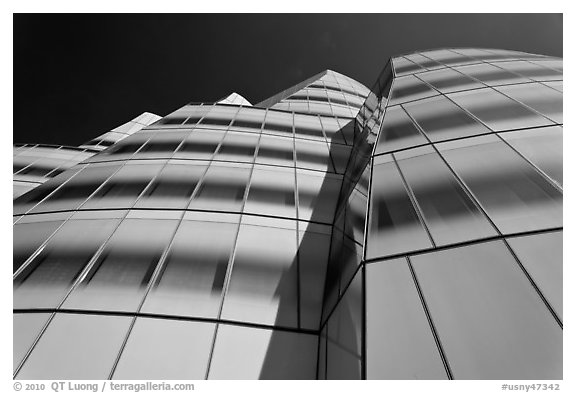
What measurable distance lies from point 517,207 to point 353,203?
4664mm

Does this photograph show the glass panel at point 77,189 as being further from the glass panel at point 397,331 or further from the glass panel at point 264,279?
the glass panel at point 397,331

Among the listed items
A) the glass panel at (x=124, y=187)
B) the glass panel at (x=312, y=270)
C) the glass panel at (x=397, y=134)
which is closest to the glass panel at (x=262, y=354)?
the glass panel at (x=312, y=270)

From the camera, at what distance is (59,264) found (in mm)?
10180

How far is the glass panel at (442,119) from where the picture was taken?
11.2m

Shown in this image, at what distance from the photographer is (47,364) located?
753cm

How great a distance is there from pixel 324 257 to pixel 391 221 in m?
3.69

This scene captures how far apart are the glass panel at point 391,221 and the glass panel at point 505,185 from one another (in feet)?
6.25

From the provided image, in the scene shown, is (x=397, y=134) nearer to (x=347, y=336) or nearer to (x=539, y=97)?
(x=539, y=97)

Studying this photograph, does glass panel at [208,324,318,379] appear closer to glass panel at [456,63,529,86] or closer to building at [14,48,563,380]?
building at [14,48,563,380]

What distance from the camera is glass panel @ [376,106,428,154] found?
11.4 meters

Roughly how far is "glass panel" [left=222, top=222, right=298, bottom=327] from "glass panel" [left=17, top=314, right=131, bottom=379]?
311 centimetres

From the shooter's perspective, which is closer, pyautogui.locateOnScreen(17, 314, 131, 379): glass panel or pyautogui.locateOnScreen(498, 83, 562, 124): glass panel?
pyautogui.locateOnScreen(17, 314, 131, 379): glass panel

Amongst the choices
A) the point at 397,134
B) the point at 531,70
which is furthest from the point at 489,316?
the point at 531,70

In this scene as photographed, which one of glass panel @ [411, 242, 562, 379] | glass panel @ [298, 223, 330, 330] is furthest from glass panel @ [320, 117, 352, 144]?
glass panel @ [411, 242, 562, 379]
